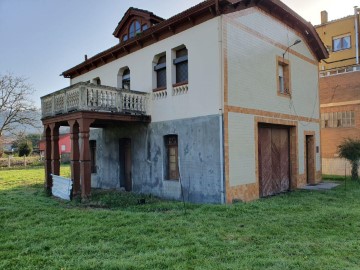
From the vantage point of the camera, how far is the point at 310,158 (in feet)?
53.7

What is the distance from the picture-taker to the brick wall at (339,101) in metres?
21.8

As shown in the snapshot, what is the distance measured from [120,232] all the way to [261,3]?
1030 cm

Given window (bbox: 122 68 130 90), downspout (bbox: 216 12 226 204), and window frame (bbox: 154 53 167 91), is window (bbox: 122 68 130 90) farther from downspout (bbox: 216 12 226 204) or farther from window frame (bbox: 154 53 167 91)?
downspout (bbox: 216 12 226 204)

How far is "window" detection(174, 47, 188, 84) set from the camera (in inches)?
475

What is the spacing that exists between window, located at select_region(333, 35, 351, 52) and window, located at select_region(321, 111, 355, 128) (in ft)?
25.0

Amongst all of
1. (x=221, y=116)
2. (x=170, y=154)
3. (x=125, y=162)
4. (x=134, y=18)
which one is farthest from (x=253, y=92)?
(x=134, y=18)

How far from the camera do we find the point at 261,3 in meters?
12.5

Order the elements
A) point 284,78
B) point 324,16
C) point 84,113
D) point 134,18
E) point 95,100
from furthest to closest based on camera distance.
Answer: point 324,16
point 134,18
point 284,78
point 95,100
point 84,113

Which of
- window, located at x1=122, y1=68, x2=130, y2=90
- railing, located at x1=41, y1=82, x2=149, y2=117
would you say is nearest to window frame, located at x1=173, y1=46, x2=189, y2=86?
railing, located at x1=41, y1=82, x2=149, y2=117

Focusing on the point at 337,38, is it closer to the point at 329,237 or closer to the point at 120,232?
the point at 329,237

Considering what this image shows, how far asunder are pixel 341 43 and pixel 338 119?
8457mm

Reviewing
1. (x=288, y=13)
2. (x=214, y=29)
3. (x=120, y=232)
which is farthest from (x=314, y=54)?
(x=120, y=232)

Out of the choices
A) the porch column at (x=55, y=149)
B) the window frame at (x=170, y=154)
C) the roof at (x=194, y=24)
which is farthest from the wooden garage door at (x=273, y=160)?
the porch column at (x=55, y=149)

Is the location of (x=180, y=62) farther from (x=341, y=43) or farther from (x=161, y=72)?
(x=341, y=43)
